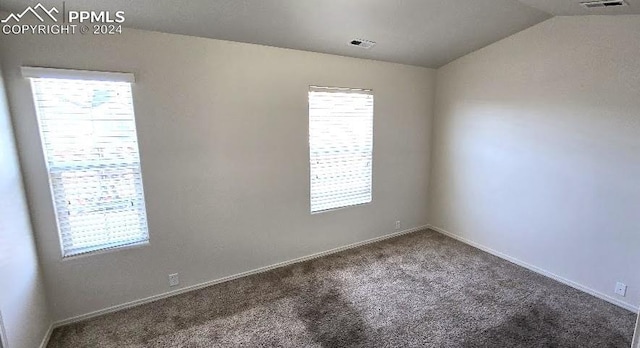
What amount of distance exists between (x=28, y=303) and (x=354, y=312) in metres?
2.44

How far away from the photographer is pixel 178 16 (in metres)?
2.27

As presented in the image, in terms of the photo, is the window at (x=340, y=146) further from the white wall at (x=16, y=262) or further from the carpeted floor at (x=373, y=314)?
the white wall at (x=16, y=262)

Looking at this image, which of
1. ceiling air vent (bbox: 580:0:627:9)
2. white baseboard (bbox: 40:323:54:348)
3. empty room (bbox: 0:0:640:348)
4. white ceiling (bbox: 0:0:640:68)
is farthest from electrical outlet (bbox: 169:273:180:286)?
ceiling air vent (bbox: 580:0:627:9)

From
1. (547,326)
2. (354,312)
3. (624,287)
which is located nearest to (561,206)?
(624,287)

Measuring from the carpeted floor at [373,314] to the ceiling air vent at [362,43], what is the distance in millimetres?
2498

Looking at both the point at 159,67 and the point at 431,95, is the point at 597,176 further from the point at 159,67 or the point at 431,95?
the point at 159,67

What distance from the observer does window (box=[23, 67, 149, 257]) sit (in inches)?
88.0

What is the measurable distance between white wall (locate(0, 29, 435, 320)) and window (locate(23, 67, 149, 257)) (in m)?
0.08

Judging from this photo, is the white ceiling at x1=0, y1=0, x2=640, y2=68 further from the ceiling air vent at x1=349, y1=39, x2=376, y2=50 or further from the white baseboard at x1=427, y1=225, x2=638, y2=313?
the white baseboard at x1=427, y1=225, x2=638, y2=313

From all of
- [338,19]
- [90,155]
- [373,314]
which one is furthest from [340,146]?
[90,155]

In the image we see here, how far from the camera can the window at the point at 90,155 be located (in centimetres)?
223

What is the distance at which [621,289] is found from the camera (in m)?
2.65

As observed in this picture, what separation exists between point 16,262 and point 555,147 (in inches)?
184

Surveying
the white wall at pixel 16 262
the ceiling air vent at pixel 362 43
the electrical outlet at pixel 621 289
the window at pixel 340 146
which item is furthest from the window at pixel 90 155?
the electrical outlet at pixel 621 289
